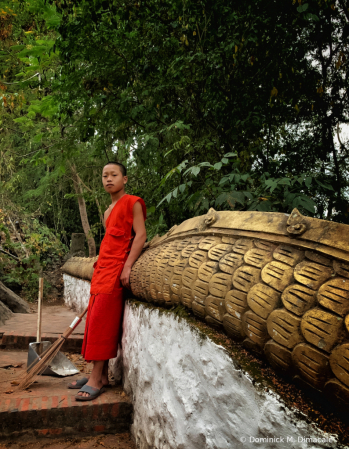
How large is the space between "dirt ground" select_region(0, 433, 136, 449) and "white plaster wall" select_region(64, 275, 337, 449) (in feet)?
0.31

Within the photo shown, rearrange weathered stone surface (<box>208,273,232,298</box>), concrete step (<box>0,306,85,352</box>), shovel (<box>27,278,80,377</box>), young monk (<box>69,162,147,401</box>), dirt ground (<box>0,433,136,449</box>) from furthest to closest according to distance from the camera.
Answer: concrete step (<box>0,306,85,352</box>) → shovel (<box>27,278,80,377</box>) → young monk (<box>69,162,147,401</box>) → dirt ground (<box>0,433,136,449</box>) → weathered stone surface (<box>208,273,232,298</box>)

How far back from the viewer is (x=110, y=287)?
7.36ft

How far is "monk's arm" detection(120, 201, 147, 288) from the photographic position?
2231mm

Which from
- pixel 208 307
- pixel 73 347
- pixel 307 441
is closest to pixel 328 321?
pixel 307 441

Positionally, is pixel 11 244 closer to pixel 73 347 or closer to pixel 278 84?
pixel 73 347

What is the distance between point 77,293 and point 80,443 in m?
4.00

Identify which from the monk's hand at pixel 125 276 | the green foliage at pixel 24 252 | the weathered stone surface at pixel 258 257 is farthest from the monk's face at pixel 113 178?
the green foliage at pixel 24 252

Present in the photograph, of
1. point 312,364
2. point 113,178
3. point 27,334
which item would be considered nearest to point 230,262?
point 312,364

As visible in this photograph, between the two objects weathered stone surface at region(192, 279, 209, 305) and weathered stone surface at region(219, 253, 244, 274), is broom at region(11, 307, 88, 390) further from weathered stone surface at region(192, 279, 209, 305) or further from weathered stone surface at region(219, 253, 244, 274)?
weathered stone surface at region(219, 253, 244, 274)

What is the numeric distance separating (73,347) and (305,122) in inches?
123

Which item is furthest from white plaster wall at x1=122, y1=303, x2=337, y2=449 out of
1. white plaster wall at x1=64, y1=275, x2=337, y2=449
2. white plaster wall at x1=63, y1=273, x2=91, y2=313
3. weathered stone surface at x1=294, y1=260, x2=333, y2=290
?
white plaster wall at x1=63, y1=273, x2=91, y2=313

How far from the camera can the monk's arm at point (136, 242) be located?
2231 mm

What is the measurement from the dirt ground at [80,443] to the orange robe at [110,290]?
449 mm

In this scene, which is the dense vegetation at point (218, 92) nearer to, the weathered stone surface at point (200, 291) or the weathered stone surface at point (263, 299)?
the weathered stone surface at point (200, 291)
